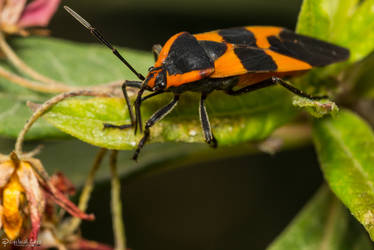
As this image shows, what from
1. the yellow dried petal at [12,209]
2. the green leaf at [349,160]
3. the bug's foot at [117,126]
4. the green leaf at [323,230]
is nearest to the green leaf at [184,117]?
the bug's foot at [117,126]

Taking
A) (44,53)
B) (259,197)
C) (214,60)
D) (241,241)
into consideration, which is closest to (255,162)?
(259,197)

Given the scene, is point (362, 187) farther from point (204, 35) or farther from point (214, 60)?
point (204, 35)

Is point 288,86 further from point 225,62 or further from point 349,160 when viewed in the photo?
point 349,160

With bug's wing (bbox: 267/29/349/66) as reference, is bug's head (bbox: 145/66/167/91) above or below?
below

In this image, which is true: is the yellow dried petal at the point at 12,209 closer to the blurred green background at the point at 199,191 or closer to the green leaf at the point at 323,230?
the green leaf at the point at 323,230

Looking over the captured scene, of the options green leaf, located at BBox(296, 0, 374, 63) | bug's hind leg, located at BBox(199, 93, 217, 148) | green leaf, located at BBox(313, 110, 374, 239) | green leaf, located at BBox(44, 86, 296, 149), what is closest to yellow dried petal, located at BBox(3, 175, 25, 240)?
green leaf, located at BBox(44, 86, 296, 149)

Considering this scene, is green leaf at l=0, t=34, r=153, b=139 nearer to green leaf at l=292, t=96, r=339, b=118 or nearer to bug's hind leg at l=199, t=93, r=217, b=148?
bug's hind leg at l=199, t=93, r=217, b=148

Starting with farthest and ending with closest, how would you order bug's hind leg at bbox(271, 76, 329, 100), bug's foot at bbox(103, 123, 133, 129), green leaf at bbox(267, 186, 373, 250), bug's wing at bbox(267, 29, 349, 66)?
green leaf at bbox(267, 186, 373, 250) → bug's wing at bbox(267, 29, 349, 66) → bug's hind leg at bbox(271, 76, 329, 100) → bug's foot at bbox(103, 123, 133, 129)
